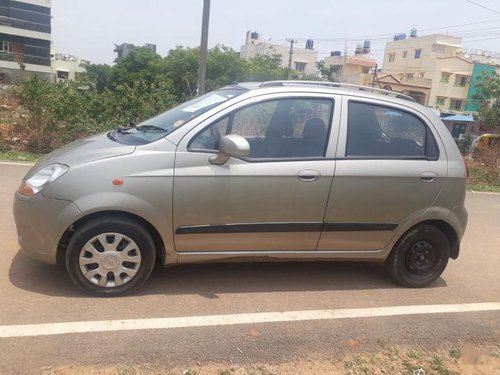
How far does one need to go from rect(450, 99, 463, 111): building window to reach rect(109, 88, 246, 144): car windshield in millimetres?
59052

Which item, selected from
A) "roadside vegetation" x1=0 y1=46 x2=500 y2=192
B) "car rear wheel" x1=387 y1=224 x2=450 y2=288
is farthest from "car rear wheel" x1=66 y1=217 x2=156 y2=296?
"roadside vegetation" x1=0 y1=46 x2=500 y2=192

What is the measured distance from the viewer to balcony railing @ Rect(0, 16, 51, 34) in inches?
1978

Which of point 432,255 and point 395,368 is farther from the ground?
point 432,255

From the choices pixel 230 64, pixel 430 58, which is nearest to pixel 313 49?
pixel 430 58

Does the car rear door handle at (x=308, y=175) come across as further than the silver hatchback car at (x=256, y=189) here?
Yes

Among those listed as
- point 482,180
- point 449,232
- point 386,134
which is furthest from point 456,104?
point 386,134

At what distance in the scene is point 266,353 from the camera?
314 cm

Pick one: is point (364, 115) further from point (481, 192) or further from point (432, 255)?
point (481, 192)

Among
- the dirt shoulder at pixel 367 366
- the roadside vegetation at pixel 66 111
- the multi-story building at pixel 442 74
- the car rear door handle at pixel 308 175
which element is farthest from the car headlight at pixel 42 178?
the multi-story building at pixel 442 74

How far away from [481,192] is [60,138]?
900 cm

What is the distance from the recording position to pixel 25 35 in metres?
51.7

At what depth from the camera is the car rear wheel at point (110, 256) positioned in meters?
3.52

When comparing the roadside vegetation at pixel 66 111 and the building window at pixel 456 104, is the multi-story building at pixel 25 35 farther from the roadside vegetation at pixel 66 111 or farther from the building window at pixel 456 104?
the building window at pixel 456 104

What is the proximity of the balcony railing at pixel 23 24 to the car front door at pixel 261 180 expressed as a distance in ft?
183
